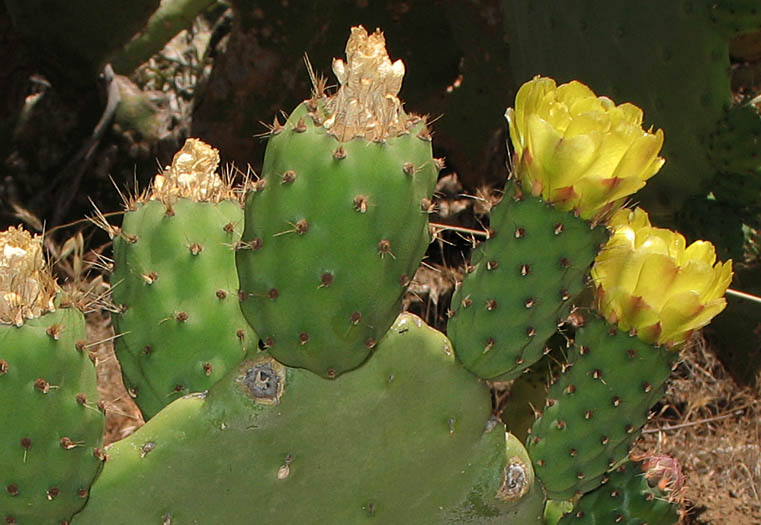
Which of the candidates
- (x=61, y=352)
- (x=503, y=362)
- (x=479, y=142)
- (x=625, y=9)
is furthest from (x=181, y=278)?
(x=479, y=142)

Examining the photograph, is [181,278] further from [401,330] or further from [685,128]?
[685,128]

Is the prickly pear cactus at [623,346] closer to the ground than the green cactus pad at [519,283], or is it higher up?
closer to the ground

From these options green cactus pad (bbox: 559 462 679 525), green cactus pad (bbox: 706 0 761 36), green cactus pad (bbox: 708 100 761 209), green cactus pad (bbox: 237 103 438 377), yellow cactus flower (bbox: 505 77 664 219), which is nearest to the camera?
green cactus pad (bbox: 237 103 438 377)

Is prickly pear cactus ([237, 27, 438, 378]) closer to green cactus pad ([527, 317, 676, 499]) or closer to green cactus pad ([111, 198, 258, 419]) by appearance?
green cactus pad ([111, 198, 258, 419])

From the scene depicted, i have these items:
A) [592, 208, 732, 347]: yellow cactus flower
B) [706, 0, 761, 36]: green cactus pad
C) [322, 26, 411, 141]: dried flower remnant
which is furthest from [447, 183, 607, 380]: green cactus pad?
[706, 0, 761, 36]: green cactus pad

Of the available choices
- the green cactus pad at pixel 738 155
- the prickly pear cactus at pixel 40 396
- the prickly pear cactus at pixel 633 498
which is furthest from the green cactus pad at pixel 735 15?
the prickly pear cactus at pixel 40 396

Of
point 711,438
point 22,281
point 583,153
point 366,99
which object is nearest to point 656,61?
point 711,438

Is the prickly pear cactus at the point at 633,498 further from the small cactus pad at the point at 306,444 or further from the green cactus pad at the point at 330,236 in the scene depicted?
the green cactus pad at the point at 330,236
